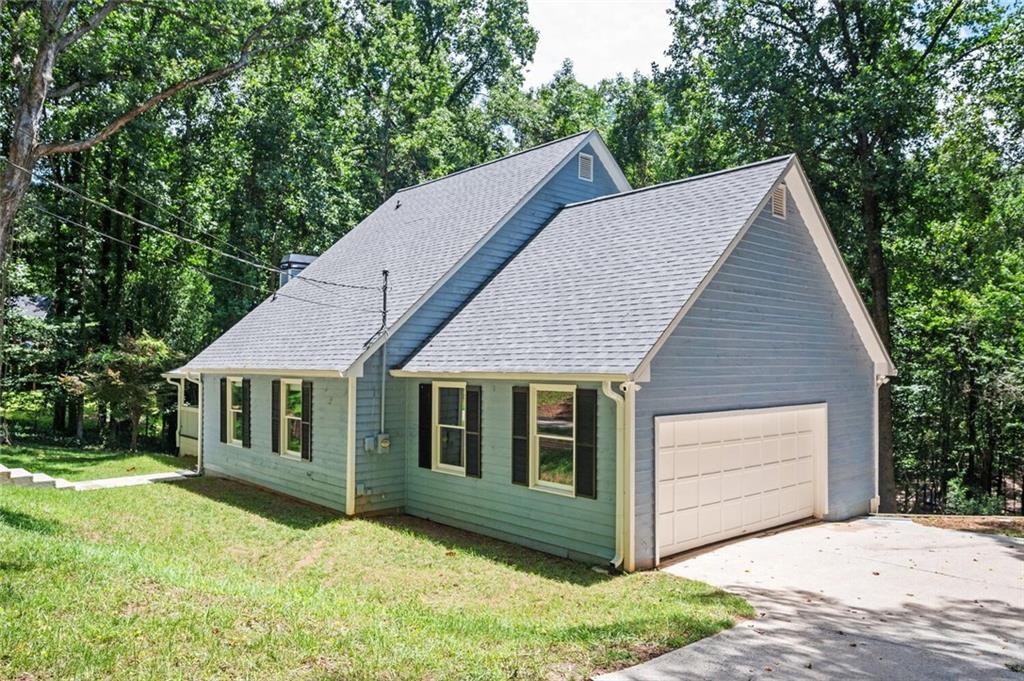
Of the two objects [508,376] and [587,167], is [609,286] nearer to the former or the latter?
[508,376]

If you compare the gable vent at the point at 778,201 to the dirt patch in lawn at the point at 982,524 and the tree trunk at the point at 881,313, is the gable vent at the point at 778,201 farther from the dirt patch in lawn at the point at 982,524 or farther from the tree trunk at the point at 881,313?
the tree trunk at the point at 881,313

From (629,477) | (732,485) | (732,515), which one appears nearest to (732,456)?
(732,485)

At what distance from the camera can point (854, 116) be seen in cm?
1831

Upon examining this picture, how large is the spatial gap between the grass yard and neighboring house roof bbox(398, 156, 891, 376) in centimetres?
266

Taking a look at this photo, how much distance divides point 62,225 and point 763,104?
2413 cm

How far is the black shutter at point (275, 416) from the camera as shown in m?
13.6

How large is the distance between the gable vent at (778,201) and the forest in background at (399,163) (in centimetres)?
907

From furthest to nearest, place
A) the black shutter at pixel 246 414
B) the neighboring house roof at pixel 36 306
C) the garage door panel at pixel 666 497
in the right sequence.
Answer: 1. the neighboring house roof at pixel 36 306
2. the black shutter at pixel 246 414
3. the garage door panel at pixel 666 497

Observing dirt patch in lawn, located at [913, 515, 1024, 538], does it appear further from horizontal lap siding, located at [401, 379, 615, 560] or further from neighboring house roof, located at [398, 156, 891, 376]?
horizontal lap siding, located at [401, 379, 615, 560]

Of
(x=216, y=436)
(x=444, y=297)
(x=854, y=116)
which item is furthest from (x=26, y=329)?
(x=854, y=116)

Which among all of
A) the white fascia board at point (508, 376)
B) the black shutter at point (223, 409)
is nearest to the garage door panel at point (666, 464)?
the white fascia board at point (508, 376)

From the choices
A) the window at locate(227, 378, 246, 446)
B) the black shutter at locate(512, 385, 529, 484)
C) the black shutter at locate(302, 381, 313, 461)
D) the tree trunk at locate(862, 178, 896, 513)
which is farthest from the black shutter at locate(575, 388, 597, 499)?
the tree trunk at locate(862, 178, 896, 513)

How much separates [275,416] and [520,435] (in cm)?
611

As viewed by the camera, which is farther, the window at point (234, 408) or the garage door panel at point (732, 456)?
the window at point (234, 408)
